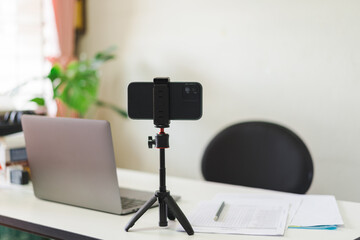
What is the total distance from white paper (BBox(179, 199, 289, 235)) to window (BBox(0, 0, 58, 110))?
6.54ft

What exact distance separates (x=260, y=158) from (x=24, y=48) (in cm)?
211

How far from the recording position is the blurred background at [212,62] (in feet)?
8.61

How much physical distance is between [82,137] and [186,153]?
196 cm

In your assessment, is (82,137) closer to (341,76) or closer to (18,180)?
(18,180)

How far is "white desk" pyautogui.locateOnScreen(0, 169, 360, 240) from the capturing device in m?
1.18

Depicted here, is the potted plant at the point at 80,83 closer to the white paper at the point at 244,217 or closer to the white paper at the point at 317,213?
the white paper at the point at 244,217

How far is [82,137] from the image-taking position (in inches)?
51.6

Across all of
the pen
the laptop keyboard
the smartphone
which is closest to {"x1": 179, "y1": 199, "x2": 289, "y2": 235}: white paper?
the pen

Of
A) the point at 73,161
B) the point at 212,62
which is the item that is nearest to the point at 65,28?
the point at 212,62

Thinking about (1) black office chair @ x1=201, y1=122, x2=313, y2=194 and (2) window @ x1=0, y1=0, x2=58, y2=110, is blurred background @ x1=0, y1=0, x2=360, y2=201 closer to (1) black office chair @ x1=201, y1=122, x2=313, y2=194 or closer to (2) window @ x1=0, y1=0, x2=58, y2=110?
(2) window @ x1=0, y1=0, x2=58, y2=110

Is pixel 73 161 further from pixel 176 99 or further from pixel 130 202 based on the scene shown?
pixel 176 99

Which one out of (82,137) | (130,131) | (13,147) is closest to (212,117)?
(130,131)

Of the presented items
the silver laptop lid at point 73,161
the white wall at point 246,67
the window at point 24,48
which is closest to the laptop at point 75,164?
the silver laptop lid at point 73,161

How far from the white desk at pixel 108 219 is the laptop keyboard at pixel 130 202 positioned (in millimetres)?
57
